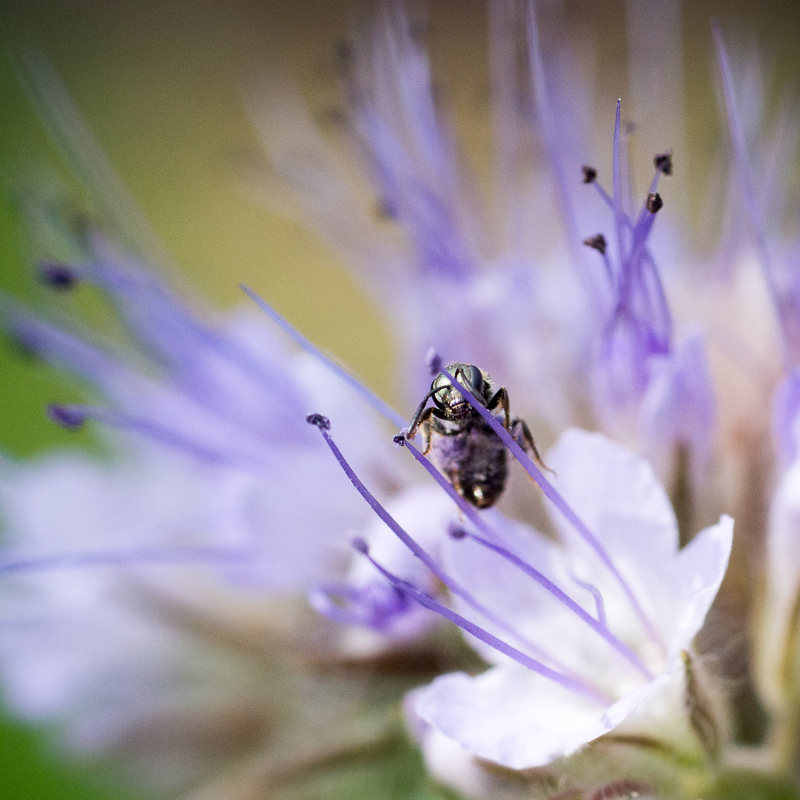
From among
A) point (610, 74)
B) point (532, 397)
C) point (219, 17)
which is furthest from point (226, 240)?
point (532, 397)

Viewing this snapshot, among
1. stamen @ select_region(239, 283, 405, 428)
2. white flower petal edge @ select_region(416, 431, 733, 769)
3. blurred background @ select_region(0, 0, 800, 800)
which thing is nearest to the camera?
white flower petal edge @ select_region(416, 431, 733, 769)

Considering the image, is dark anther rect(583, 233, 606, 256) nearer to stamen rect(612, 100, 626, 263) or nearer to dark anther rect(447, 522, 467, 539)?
stamen rect(612, 100, 626, 263)

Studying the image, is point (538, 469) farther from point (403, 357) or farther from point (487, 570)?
point (403, 357)

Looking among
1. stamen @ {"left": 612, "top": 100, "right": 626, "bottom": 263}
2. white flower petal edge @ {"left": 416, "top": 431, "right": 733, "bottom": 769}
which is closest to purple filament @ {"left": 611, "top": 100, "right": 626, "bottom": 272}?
stamen @ {"left": 612, "top": 100, "right": 626, "bottom": 263}

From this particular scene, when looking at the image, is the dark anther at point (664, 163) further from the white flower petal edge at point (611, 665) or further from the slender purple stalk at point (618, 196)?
the white flower petal edge at point (611, 665)

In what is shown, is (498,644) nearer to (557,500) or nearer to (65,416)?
(557,500)
